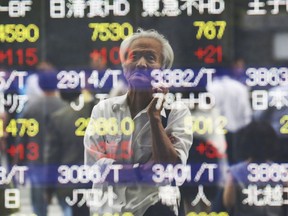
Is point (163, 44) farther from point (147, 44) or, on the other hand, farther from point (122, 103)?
point (122, 103)

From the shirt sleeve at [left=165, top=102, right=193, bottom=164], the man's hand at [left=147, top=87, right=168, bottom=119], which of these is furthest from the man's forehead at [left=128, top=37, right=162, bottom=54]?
the shirt sleeve at [left=165, top=102, right=193, bottom=164]

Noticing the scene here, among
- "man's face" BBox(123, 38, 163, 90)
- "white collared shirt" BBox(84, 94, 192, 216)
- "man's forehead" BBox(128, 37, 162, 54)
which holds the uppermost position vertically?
"man's forehead" BBox(128, 37, 162, 54)

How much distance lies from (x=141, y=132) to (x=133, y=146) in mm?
84

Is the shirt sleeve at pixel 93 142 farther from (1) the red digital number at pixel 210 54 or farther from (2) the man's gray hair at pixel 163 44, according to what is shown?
(1) the red digital number at pixel 210 54

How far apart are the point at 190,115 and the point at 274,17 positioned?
0.68m

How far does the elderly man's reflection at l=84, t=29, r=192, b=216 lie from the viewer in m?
4.87

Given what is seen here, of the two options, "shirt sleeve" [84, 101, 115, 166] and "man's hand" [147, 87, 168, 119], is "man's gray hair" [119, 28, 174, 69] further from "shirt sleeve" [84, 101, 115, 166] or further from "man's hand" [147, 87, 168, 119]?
"shirt sleeve" [84, 101, 115, 166]

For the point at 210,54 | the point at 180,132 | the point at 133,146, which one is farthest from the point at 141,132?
the point at 210,54

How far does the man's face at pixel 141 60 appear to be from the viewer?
4.88 meters

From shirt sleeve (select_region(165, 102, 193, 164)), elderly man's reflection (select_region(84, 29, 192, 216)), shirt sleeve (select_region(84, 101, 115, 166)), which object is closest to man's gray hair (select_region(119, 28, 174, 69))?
elderly man's reflection (select_region(84, 29, 192, 216))

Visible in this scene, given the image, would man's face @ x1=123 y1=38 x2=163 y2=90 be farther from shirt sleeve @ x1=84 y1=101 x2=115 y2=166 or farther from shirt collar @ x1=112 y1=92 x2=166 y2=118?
shirt sleeve @ x1=84 y1=101 x2=115 y2=166

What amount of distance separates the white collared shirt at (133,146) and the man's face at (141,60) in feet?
0.37

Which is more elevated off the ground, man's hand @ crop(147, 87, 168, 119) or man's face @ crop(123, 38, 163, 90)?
man's face @ crop(123, 38, 163, 90)

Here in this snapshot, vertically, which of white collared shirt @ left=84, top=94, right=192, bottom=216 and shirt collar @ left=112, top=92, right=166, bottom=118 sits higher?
shirt collar @ left=112, top=92, right=166, bottom=118
